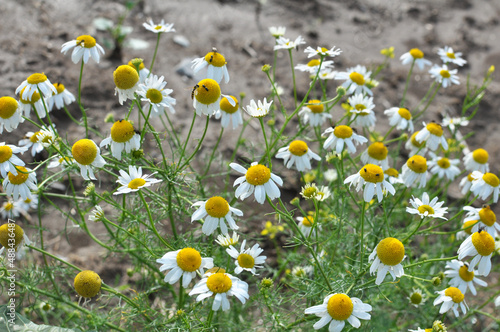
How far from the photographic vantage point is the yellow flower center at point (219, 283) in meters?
1.62

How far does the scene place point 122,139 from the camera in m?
1.89

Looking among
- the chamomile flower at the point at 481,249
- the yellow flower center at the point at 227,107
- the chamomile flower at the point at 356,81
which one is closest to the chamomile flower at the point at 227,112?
the yellow flower center at the point at 227,107

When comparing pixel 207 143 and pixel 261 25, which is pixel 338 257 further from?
pixel 261 25

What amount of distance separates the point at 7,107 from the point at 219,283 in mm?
1219

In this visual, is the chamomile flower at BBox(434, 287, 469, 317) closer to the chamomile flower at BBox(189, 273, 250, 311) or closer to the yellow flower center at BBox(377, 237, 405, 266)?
the yellow flower center at BBox(377, 237, 405, 266)

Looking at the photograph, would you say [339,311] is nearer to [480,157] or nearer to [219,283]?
[219,283]

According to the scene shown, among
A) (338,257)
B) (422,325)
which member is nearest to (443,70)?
(338,257)

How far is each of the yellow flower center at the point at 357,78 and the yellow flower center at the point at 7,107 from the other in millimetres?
1838

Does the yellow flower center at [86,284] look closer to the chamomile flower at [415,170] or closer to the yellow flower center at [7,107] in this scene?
the yellow flower center at [7,107]

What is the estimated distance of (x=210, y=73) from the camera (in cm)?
201

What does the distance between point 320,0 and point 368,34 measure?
812mm

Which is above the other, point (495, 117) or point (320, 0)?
point (320, 0)

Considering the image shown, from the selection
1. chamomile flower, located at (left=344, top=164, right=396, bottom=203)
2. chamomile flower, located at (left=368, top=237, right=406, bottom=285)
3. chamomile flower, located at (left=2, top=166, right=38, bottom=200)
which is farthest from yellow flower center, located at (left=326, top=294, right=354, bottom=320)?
Answer: chamomile flower, located at (left=2, top=166, right=38, bottom=200)

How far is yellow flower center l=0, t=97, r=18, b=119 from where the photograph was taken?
195 centimetres
